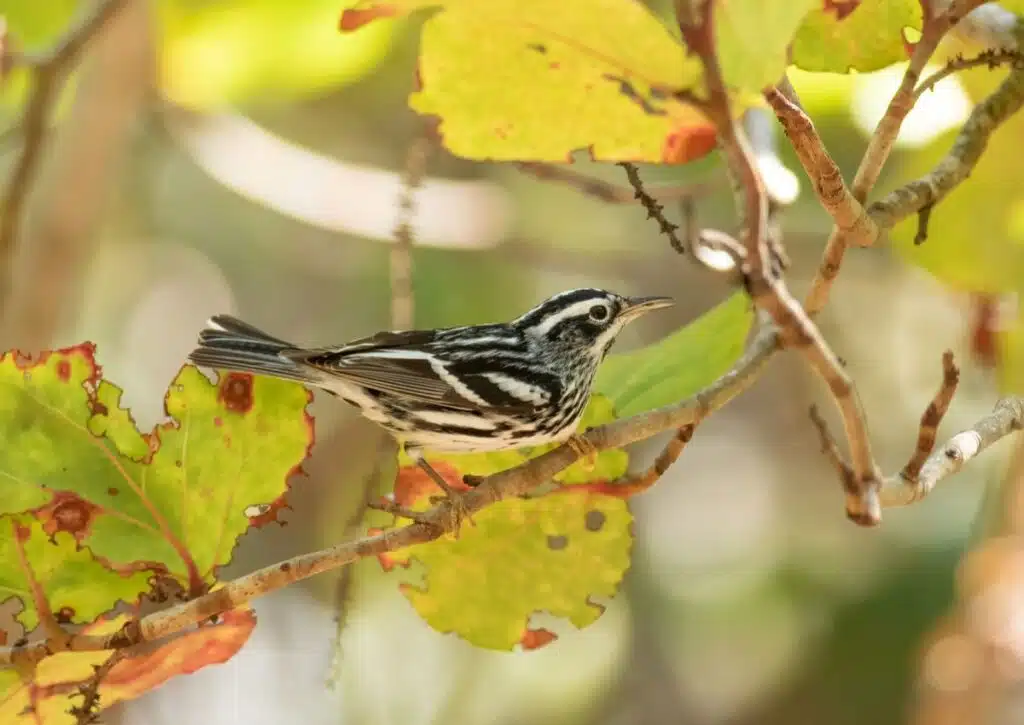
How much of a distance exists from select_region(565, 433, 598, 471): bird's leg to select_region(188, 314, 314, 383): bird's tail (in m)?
0.29

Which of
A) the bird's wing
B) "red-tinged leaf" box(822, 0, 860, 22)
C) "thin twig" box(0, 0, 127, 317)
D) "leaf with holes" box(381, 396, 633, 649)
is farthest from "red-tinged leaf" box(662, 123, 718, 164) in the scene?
"thin twig" box(0, 0, 127, 317)

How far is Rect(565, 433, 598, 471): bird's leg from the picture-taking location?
77 centimetres

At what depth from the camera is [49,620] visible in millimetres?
671

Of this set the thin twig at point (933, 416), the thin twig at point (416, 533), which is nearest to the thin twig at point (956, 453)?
the thin twig at point (933, 416)

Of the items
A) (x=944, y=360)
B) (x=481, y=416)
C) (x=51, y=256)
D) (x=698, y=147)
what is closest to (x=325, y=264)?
(x=51, y=256)

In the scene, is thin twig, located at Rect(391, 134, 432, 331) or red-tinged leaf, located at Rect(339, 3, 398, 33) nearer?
red-tinged leaf, located at Rect(339, 3, 398, 33)

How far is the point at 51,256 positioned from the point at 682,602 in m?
1.35

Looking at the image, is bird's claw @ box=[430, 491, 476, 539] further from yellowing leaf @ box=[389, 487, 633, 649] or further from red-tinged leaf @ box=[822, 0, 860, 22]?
red-tinged leaf @ box=[822, 0, 860, 22]

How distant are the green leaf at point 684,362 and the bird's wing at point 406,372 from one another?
9.8 inches

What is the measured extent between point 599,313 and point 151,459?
0.61 meters

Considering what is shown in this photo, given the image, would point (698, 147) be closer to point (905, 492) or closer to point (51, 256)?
point (905, 492)

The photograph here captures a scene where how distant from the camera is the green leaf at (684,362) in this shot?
0.76 metres

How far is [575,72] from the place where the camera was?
646mm

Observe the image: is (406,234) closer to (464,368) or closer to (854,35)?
(464,368)
